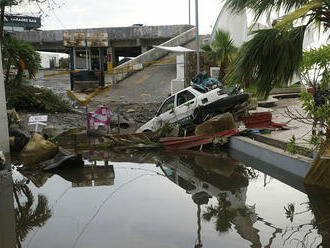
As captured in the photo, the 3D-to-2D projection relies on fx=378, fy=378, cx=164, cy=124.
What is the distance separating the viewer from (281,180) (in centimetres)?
817

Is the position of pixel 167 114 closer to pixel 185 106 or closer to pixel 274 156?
pixel 185 106

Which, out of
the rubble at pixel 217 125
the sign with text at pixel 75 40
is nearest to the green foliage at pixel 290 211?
the rubble at pixel 217 125

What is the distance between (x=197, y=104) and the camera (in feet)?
41.2

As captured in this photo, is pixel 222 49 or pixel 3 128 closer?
pixel 3 128

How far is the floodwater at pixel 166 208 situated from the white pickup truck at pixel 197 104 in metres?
3.02

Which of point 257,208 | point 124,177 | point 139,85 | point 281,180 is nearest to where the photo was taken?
point 257,208

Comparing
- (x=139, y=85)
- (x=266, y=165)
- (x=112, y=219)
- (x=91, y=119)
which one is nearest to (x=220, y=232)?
(x=112, y=219)

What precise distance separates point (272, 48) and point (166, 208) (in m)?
3.21

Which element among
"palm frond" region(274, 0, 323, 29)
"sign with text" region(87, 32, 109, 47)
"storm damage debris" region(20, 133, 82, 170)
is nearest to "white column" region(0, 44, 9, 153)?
"storm damage debris" region(20, 133, 82, 170)

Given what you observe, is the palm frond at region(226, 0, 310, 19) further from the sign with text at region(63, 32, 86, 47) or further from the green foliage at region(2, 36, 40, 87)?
the sign with text at region(63, 32, 86, 47)

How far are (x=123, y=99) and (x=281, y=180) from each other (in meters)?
15.9

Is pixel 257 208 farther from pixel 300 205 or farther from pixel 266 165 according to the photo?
pixel 266 165

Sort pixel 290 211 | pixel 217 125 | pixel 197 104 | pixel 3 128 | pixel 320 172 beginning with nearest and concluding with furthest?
1. pixel 290 211
2. pixel 320 172
3. pixel 3 128
4. pixel 217 125
5. pixel 197 104

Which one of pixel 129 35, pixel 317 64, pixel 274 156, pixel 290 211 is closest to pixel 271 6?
pixel 317 64
